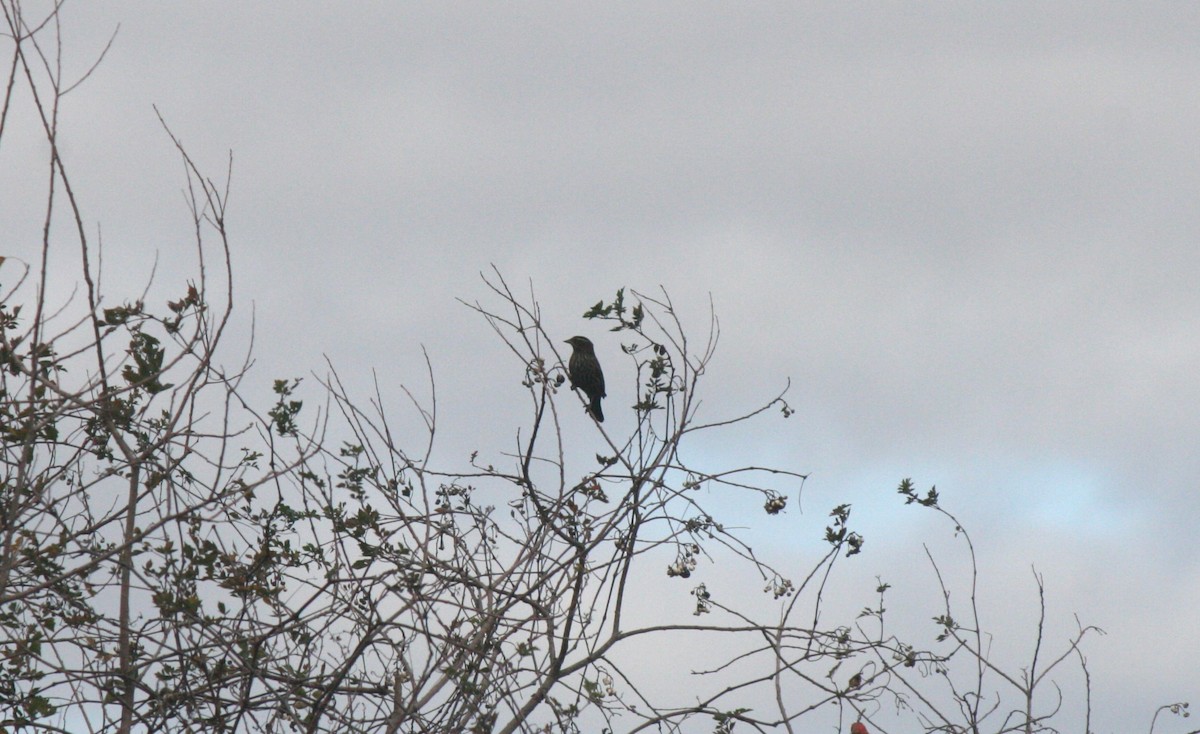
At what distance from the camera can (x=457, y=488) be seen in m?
6.40

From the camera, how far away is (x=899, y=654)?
6.42 meters

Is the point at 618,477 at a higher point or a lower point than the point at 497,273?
lower

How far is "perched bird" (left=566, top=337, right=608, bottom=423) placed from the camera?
509 inches

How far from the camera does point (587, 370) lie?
1296 centimetres

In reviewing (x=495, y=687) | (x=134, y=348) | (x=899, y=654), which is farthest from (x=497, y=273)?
(x=899, y=654)

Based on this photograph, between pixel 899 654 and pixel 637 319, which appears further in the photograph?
pixel 637 319

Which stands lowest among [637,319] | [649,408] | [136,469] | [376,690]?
[376,690]

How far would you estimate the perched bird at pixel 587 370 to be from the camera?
12.9 meters

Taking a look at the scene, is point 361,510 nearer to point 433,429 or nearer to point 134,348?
point 433,429

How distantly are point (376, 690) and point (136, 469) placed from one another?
1.30 metres

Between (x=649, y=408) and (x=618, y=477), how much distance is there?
0.40 m

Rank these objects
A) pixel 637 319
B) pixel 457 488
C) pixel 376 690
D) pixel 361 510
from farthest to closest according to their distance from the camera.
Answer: pixel 637 319, pixel 457 488, pixel 361 510, pixel 376 690

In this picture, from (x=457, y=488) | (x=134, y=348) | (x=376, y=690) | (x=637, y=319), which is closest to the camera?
(x=376, y=690)

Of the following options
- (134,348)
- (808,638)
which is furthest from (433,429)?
(808,638)
